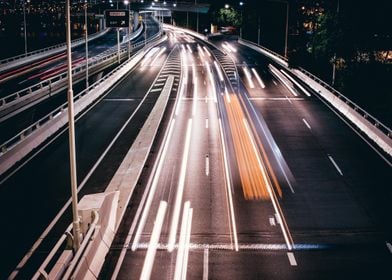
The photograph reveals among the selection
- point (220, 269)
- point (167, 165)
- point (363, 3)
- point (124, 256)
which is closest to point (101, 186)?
point (167, 165)

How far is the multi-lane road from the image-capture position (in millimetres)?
15672

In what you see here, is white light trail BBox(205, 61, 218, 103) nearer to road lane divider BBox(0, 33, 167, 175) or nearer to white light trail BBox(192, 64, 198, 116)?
white light trail BBox(192, 64, 198, 116)

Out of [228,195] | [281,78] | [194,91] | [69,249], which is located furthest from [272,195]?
[281,78]

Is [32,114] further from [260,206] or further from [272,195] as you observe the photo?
[260,206]

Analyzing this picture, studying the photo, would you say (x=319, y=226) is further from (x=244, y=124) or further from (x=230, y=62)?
(x=230, y=62)

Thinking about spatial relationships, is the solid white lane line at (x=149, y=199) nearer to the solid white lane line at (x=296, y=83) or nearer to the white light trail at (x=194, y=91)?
the white light trail at (x=194, y=91)

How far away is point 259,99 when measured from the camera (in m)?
43.8

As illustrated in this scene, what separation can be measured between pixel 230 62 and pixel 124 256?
5596 centimetres

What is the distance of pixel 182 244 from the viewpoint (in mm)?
16891

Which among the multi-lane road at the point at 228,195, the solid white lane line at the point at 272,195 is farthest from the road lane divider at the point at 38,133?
the solid white lane line at the point at 272,195

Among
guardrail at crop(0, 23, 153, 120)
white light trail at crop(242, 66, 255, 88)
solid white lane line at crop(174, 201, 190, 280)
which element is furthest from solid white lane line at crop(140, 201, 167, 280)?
white light trail at crop(242, 66, 255, 88)

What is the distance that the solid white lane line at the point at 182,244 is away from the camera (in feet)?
49.1

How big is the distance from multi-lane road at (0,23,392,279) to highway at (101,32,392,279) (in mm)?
60

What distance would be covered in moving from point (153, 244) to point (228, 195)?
589 centimetres
